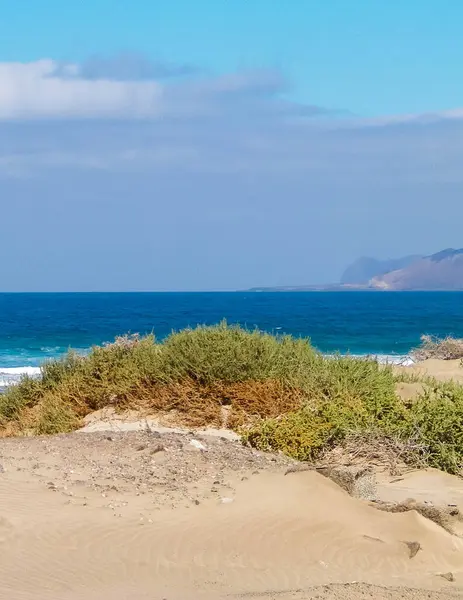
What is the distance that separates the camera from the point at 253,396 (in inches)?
464

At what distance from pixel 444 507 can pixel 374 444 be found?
6.31 ft

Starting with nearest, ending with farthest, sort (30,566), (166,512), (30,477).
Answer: (30,566) < (166,512) < (30,477)

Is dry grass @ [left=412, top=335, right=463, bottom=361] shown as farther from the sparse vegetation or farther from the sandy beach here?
the sandy beach

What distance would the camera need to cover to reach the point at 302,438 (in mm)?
9961

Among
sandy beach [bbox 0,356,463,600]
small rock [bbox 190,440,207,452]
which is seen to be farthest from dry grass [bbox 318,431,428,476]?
small rock [bbox 190,440,207,452]

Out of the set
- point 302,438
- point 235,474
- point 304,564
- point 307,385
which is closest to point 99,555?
point 304,564

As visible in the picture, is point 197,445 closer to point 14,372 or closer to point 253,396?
point 253,396

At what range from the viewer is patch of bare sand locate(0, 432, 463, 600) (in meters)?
5.95

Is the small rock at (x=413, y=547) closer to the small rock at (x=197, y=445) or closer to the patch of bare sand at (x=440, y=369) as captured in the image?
the small rock at (x=197, y=445)

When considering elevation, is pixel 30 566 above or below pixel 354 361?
below

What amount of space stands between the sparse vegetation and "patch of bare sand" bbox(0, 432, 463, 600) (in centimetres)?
180

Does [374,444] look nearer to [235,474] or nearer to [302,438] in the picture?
[302,438]

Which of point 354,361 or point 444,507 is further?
point 354,361

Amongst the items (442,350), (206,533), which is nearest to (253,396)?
(206,533)
